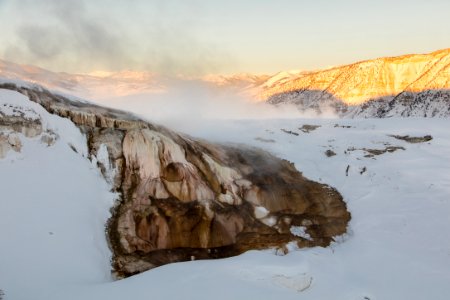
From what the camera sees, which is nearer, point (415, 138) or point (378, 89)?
point (415, 138)

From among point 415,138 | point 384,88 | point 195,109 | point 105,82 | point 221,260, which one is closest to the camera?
point 221,260

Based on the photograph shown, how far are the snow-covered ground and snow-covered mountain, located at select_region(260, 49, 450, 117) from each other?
6439 cm

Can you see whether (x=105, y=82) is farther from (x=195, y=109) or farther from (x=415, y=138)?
(x=415, y=138)

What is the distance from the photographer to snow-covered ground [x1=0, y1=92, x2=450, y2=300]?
1043 centimetres

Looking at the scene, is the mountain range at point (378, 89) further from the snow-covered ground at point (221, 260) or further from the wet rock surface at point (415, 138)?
the snow-covered ground at point (221, 260)

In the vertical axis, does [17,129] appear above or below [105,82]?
below

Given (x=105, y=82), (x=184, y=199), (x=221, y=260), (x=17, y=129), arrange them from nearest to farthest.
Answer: (x=221, y=260) < (x=17, y=129) < (x=184, y=199) < (x=105, y=82)

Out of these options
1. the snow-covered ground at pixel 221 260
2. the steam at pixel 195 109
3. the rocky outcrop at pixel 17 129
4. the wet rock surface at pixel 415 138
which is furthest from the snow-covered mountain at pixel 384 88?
the rocky outcrop at pixel 17 129

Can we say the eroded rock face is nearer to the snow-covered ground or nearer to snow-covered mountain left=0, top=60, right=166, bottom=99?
the snow-covered ground

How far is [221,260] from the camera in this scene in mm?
12508

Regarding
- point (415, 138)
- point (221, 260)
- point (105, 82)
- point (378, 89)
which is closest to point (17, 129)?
point (221, 260)

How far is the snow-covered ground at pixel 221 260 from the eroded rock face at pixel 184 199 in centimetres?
82

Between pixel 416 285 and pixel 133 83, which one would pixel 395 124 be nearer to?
pixel 416 285

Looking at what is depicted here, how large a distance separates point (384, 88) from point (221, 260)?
9163 cm
